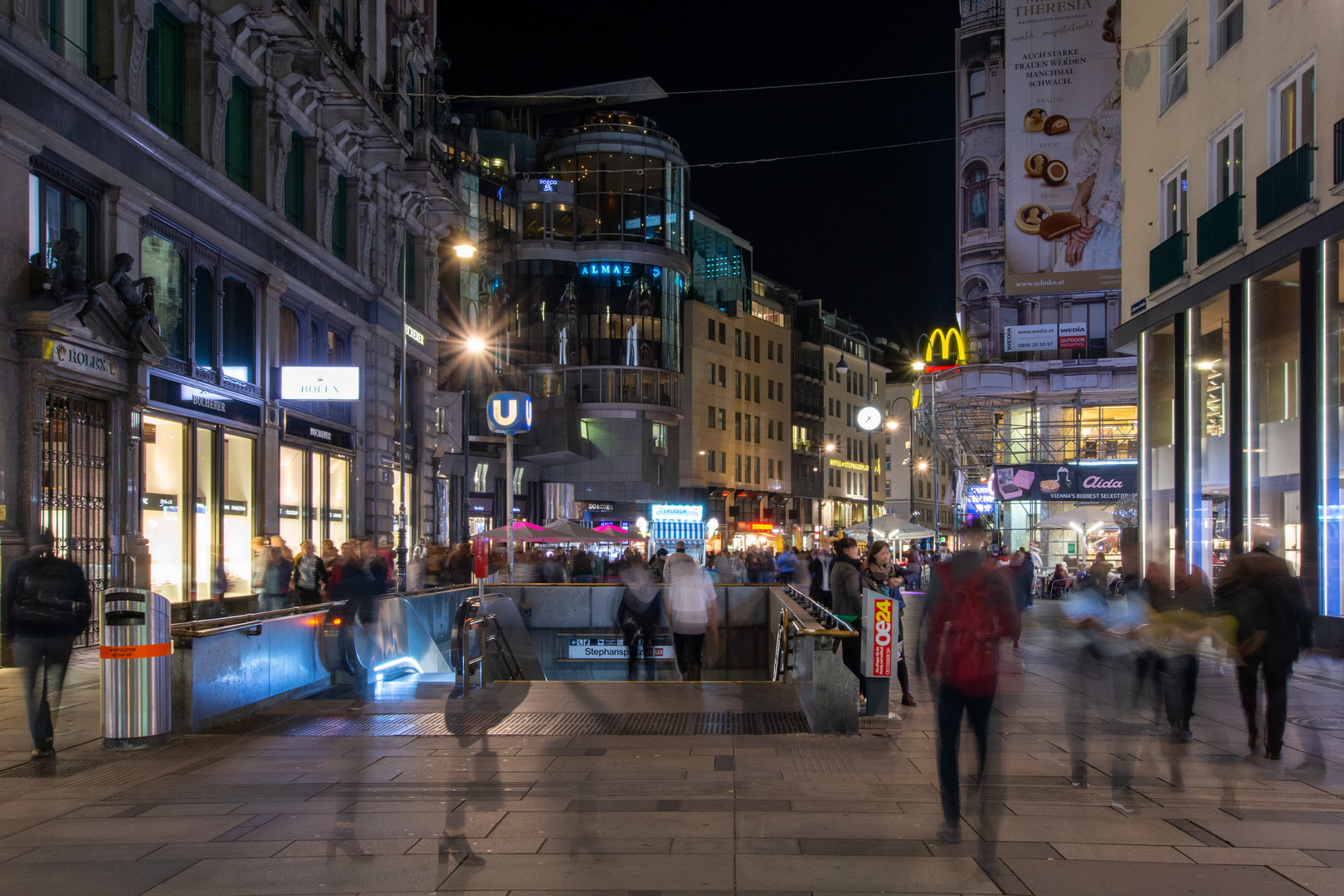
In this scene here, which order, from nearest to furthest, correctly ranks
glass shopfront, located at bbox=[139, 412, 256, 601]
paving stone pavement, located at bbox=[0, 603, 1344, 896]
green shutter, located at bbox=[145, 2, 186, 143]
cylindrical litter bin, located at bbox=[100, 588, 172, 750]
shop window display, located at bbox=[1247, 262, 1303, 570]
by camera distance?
paving stone pavement, located at bbox=[0, 603, 1344, 896]
cylindrical litter bin, located at bbox=[100, 588, 172, 750]
shop window display, located at bbox=[1247, 262, 1303, 570]
glass shopfront, located at bbox=[139, 412, 256, 601]
green shutter, located at bbox=[145, 2, 186, 143]

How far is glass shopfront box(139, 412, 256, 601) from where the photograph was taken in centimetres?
2005

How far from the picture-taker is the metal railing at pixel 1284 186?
698 inches

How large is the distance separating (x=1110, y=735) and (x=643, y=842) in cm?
545

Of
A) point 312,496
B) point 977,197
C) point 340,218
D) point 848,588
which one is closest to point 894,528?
point 977,197

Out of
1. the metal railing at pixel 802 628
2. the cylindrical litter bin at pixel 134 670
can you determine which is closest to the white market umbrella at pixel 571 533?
the metal railing at pixel 802 628

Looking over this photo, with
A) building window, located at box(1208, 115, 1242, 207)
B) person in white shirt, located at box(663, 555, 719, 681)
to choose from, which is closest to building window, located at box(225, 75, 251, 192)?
person in white shirt, located at box(663, 555, 719, 681)

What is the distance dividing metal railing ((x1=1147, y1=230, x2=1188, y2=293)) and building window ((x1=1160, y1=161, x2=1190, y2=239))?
0.56 feet

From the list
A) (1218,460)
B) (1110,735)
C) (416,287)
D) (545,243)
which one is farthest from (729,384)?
(1110,735)

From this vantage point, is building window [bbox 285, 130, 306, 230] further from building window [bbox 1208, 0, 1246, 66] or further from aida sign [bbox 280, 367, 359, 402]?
building window [bbox 1208, 0, 1246, 66]

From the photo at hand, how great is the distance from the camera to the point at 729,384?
7688 cm

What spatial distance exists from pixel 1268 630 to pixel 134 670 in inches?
368

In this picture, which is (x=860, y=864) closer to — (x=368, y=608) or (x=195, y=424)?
(x=368, y=608)

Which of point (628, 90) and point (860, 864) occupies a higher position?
point (628, 90)

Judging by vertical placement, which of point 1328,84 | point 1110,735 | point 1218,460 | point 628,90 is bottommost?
point 1110,735
